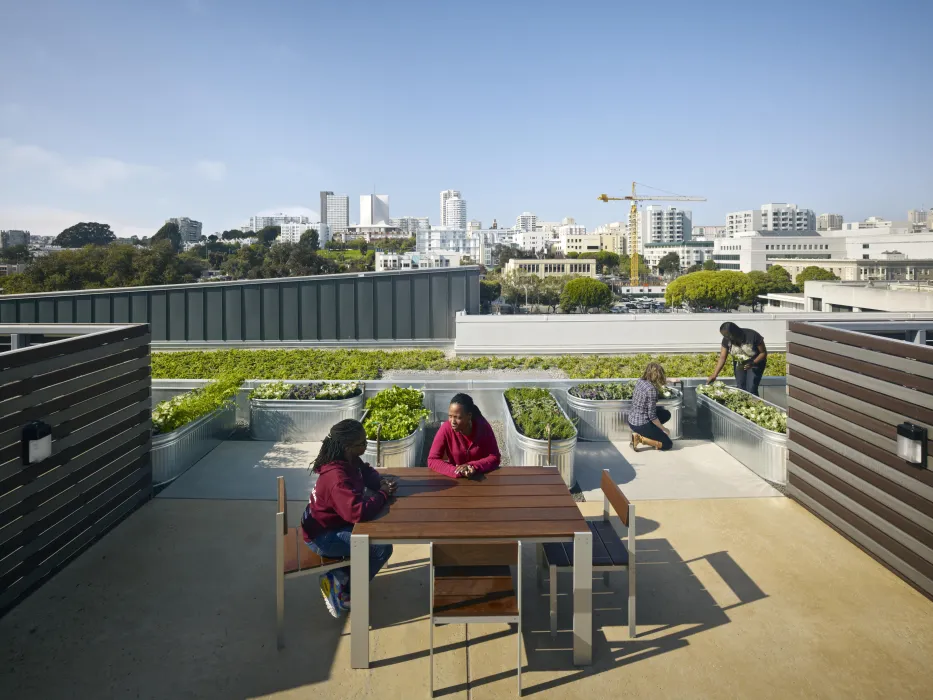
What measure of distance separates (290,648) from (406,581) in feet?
3.35

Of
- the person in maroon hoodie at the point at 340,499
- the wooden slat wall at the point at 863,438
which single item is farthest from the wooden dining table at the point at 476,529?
the wooden slat wall at the point at 863,438

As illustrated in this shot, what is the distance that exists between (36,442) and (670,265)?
161m

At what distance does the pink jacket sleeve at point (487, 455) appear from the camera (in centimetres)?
440

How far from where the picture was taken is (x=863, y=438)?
4918 mm

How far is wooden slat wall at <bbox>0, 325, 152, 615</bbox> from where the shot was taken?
4176 mm

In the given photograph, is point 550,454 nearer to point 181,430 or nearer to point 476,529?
point 476,529

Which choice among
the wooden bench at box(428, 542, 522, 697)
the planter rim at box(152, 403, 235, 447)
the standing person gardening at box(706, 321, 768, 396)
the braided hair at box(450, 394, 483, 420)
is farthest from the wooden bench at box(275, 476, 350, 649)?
the standing person gardening at box(706, 321, 768, 396)

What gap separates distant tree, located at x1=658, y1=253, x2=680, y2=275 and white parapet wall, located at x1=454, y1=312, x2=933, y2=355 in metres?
144

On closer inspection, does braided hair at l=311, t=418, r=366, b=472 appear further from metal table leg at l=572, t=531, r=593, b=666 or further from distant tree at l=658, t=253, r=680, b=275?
distant tree at l=658, t=253, r=680, b=275

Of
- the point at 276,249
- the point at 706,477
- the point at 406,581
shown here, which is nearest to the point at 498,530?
the point at 406,581

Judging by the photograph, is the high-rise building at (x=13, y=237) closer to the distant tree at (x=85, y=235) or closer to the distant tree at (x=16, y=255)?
the distant tree at (x=85, y=235)

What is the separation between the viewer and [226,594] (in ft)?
14.3

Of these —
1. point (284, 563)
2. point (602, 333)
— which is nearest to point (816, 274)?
point (602, 333)

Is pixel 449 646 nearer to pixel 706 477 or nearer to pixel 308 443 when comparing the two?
pixel 706 477
